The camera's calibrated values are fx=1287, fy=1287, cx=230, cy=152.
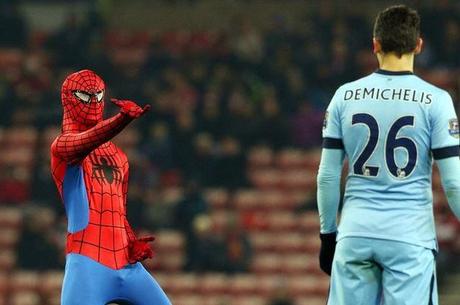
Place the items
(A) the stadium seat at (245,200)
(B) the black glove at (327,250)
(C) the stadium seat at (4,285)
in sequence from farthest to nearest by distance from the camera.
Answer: (A) the stadium seat at (245,200) < (C) the stadium seat at (4,285) < (B) the black glove at (327,250)

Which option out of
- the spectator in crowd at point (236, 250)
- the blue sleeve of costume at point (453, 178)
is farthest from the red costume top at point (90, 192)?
the spectator in crowd at point (236, 250)

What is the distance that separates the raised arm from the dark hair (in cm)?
108

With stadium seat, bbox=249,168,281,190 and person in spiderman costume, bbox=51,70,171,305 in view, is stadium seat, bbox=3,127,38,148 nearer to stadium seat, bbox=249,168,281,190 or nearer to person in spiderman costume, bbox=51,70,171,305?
stadium seat, bbox=249,168,281,190

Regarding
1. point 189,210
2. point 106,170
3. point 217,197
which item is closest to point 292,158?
point 217,197

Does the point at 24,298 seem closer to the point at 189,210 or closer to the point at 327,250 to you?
the point at 189,210

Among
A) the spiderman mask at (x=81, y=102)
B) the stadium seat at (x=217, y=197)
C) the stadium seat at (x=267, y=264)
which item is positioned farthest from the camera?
the stadium seat at (x=217, y=197)

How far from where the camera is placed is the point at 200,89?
1675 centimetres

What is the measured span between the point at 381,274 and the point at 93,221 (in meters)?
1.38

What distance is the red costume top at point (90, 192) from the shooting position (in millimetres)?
6023

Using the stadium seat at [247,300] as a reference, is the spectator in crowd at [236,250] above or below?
above

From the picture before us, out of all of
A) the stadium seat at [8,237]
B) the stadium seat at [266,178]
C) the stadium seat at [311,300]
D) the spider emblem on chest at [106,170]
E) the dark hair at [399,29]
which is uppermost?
the dark hair at [399,29]

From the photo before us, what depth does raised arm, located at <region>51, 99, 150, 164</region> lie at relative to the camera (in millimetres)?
5586

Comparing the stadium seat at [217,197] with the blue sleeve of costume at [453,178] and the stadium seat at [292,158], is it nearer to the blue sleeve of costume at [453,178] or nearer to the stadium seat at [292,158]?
the stadium seat at [292,158]

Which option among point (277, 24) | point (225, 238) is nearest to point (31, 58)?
point (277, 24)
